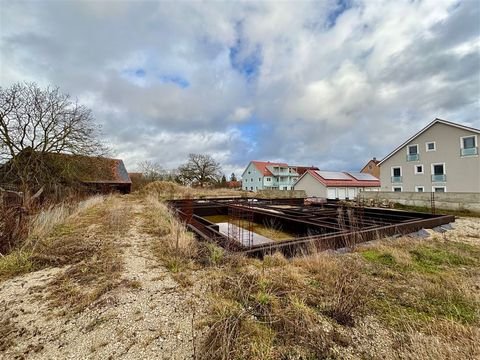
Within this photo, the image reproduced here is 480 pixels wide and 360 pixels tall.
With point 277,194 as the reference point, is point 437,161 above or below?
above

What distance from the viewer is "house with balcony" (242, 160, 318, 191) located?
4194 cm

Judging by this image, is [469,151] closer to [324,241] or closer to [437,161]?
[437,161]

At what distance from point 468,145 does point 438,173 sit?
2.57m

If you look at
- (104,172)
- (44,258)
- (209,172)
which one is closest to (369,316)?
(44,258)

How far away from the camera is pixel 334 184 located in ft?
77.1

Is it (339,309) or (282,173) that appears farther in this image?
(282,173)

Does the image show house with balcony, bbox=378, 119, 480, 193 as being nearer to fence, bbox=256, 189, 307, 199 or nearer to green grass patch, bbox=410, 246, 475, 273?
fence, bbox=256, 189, 307, 199

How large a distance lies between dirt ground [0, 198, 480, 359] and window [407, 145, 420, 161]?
2167 centimetres

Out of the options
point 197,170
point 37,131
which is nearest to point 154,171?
point 197,170

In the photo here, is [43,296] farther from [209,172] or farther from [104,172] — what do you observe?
[209,172]

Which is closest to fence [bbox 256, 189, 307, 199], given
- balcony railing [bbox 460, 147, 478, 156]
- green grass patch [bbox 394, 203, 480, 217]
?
green grass patch [bbox 394, 203, 480, 217]

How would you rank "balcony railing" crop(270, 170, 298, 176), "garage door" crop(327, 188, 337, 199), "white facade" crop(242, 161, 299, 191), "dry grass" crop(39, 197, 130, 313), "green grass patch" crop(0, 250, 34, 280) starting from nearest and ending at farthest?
1. "dry grass" crop(39, 197, 130, 313)
2. "green grass patch" crop(0, 250, 34, 280)
3. "garage door" crop(327, 188, 337, 199)
4. "white facade" crop(242, 161, 299, 191)
5. "balcony railing" crop(270, 170, 298, 176)

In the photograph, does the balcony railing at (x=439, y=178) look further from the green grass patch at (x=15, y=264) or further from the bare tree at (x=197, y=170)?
the bare tree at (x=197, y=170)

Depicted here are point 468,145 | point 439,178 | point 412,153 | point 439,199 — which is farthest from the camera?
point 412,153
